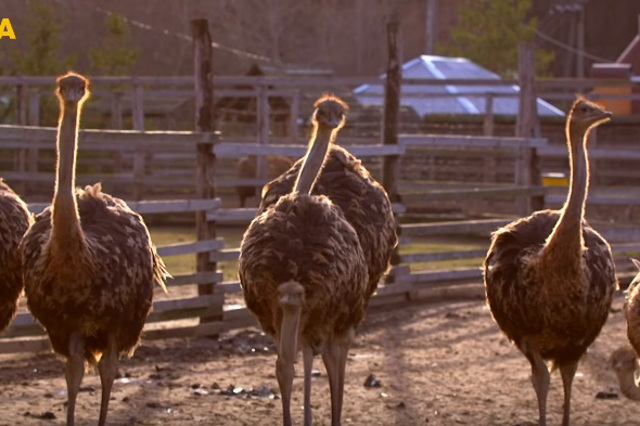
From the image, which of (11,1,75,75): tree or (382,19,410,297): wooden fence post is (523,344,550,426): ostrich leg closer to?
(382,19,410,297): wooden fence post

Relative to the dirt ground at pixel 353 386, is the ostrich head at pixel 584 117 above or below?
above

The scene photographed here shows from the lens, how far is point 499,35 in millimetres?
32344

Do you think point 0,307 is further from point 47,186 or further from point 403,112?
point 403,112

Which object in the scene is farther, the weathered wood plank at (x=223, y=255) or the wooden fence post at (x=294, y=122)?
the wooden fence post at (x=294, y=122)

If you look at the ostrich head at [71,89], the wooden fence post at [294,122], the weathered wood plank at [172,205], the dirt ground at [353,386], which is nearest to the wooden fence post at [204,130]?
the weathered wood plank at [172,205]

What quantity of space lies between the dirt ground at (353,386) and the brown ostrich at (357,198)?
2.61 feet

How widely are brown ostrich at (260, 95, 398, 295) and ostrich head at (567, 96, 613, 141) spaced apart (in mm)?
1111

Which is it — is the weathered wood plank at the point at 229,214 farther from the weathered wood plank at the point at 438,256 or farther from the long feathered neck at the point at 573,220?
the long feathered neck at the point at 573,220

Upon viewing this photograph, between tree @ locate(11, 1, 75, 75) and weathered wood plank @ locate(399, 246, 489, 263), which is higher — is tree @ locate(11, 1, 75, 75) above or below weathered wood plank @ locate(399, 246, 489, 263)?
above

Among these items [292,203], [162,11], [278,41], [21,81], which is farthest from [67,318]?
[278,41]

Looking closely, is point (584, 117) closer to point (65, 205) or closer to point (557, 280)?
point (557, 280)

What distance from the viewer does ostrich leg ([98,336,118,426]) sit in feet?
20.5

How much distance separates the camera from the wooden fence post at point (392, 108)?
10.7 meters

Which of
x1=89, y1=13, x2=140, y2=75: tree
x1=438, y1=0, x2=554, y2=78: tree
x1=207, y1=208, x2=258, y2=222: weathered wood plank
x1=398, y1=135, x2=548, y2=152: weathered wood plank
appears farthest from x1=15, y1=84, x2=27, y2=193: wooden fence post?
x1=438, y1=0, x2=554, y2=78: tree
